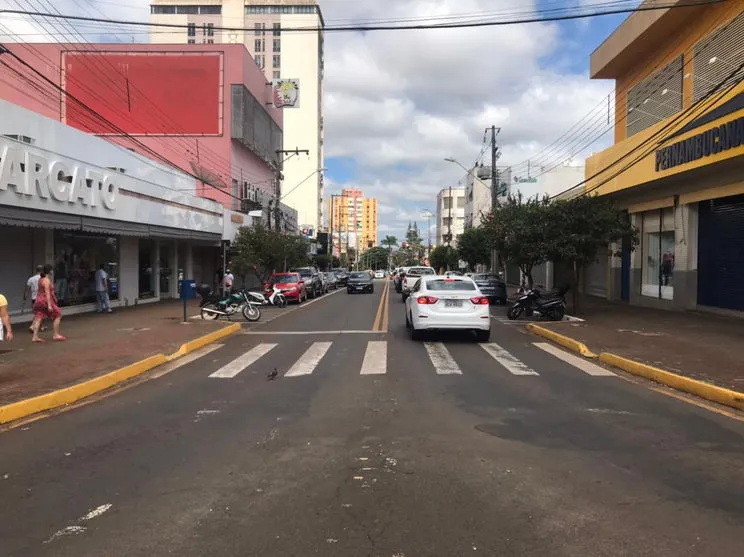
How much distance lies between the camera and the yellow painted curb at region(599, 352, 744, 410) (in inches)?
311

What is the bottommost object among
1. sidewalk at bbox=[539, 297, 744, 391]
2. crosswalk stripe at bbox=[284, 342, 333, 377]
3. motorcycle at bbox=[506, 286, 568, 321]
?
crosswalk stripe at bbox=[284, 342, 333, 377]

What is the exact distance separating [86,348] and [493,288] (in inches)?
753

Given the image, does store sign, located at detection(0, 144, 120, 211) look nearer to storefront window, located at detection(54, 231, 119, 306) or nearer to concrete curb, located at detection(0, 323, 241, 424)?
storefront window, located at detection(54, 231, 119, 306)

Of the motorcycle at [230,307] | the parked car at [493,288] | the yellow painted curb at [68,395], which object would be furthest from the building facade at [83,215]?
the parked car at [493,288]

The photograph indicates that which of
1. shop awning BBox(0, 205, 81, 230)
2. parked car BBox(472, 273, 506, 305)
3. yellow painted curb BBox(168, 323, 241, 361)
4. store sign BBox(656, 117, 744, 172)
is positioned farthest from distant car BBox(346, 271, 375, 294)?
shop awning BBox(0, 205, 81, 230)

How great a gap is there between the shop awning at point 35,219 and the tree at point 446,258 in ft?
156

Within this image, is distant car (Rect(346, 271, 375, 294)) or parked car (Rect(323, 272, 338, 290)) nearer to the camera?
distant car (Rect(346, 271, 375, 294))

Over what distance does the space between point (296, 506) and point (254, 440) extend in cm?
185

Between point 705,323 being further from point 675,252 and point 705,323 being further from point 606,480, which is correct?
point 606,480

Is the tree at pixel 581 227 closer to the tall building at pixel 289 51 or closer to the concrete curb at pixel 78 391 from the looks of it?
the concrete curb at pixel 78 391

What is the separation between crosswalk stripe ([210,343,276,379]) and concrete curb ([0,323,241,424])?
1.33 metres

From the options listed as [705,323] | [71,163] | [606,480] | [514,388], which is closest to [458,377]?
[514,388]

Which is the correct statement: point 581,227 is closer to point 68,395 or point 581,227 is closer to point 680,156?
point 680,156

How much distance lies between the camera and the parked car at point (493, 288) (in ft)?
89.8
